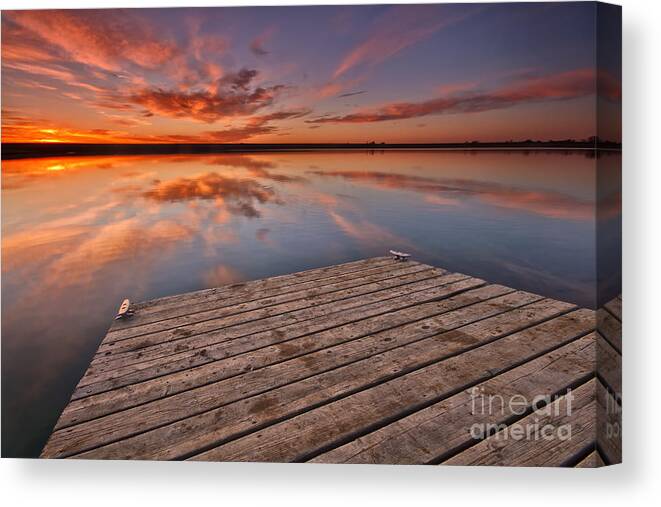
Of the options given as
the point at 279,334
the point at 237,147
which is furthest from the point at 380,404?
the point at 237,147

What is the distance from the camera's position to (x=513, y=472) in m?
1.92

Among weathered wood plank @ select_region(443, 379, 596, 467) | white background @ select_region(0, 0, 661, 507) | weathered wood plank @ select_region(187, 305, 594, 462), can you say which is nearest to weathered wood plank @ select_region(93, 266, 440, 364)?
white background @ select_region(0, 0, 661, 507)

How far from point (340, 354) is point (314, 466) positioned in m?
0.69

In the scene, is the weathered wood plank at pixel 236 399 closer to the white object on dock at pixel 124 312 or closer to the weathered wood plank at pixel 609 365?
the weathered wood plank at pixel 609 365

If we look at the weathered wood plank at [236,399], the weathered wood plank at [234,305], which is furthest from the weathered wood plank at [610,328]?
the weathered wood plank at [234,305]

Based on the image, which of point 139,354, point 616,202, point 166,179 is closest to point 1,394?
point 139,354

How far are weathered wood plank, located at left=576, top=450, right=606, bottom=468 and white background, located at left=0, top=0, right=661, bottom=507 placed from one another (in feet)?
0.46

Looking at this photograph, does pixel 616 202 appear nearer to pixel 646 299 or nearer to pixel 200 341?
pixel 646 299

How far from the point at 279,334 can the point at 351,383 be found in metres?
0.71

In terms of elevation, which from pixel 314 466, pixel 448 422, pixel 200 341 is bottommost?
pixel 314 466

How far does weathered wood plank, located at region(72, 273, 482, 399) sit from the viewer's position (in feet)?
7.39

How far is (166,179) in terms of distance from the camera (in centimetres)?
820

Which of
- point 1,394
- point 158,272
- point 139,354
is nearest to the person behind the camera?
point 139,354

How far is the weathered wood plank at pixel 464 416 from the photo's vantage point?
176cm
